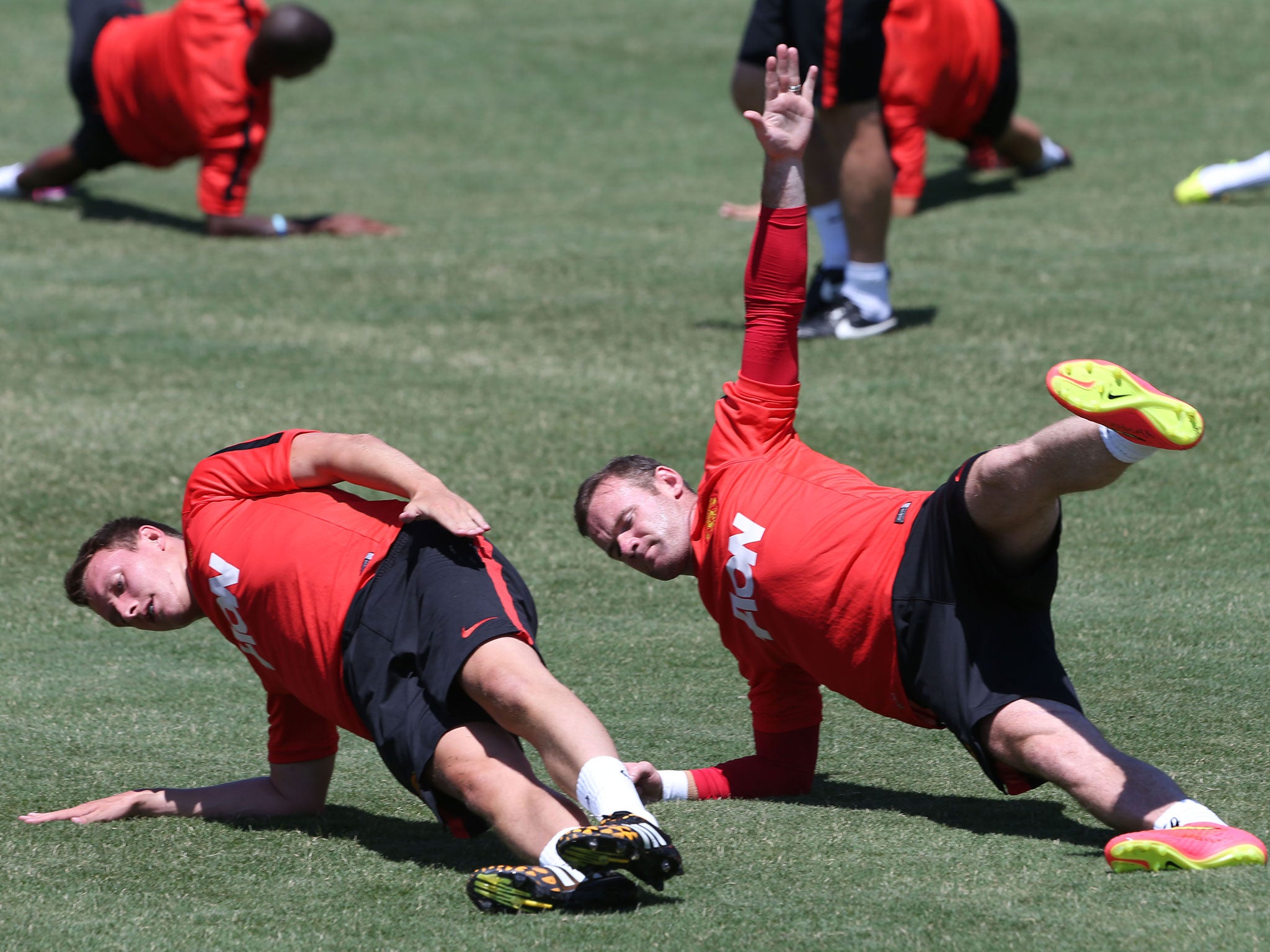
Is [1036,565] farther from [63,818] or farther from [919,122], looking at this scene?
[919,122]

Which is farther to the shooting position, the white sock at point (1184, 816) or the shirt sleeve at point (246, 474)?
the shirt sleeve at point (246, 474)

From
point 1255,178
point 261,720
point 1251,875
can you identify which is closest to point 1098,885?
point 1251,875

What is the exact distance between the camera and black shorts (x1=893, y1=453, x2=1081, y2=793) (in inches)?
114

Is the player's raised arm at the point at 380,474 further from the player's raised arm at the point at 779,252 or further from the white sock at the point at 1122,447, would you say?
the white sock at the point at 1122,447

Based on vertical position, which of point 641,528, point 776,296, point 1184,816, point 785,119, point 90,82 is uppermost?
point 785,119

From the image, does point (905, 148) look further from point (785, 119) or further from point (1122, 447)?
point (1122, 447)

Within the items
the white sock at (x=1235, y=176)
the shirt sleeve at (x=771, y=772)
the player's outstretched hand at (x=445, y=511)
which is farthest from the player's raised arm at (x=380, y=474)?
the white sock at (x=1235, y=176)

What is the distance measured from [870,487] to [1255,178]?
599 cm

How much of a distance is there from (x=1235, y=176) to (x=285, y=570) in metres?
6.75

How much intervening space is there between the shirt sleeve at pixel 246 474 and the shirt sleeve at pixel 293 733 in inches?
16.6

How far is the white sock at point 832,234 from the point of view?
6770 mm

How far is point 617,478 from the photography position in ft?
10.8

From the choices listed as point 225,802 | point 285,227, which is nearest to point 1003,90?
point 285,227

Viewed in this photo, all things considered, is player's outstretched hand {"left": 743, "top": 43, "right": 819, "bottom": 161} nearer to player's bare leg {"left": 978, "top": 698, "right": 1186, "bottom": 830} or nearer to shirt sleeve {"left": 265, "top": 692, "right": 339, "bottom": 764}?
player's bare leg {"left": 978, "top": 698, "right": 1186, "bottom": 830}
